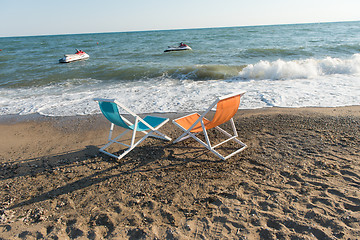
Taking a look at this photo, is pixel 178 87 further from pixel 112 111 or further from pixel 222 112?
pixel 222 112

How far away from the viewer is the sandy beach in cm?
251

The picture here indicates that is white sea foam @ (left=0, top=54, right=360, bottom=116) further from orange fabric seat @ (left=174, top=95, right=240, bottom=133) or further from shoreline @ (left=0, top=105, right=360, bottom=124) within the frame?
orange fabric seat @ (left=174, top=95, right=240, bottom=133)

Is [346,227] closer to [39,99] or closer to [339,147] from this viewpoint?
[339,147]

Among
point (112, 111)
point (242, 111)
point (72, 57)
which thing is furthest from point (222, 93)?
point (72, 57)

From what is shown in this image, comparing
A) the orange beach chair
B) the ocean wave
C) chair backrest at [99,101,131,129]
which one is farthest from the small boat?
the orange beach chair

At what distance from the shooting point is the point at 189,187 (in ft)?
10.8

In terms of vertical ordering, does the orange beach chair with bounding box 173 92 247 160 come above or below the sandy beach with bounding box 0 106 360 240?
above

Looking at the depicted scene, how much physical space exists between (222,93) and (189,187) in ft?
19.0

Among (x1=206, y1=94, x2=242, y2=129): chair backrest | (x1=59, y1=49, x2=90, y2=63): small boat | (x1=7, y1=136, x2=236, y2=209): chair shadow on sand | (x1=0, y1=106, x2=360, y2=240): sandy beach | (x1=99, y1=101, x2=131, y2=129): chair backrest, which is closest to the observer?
(x1=0, y1=106, x2=360, y2=240): sandy beach

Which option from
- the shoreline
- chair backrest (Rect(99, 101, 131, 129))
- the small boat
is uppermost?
the small boat

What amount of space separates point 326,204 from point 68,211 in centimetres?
299

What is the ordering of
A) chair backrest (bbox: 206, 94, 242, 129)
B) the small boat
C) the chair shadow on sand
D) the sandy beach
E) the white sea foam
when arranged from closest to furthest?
the sandy beach, the chair shadow on sand, chair backrest (bbox: 206, 94, 242, 129), the white sea foam, the small boat

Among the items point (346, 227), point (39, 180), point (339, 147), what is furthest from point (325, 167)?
point (39, 180)

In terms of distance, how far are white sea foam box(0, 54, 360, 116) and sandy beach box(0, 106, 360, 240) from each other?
1882 millimetres
